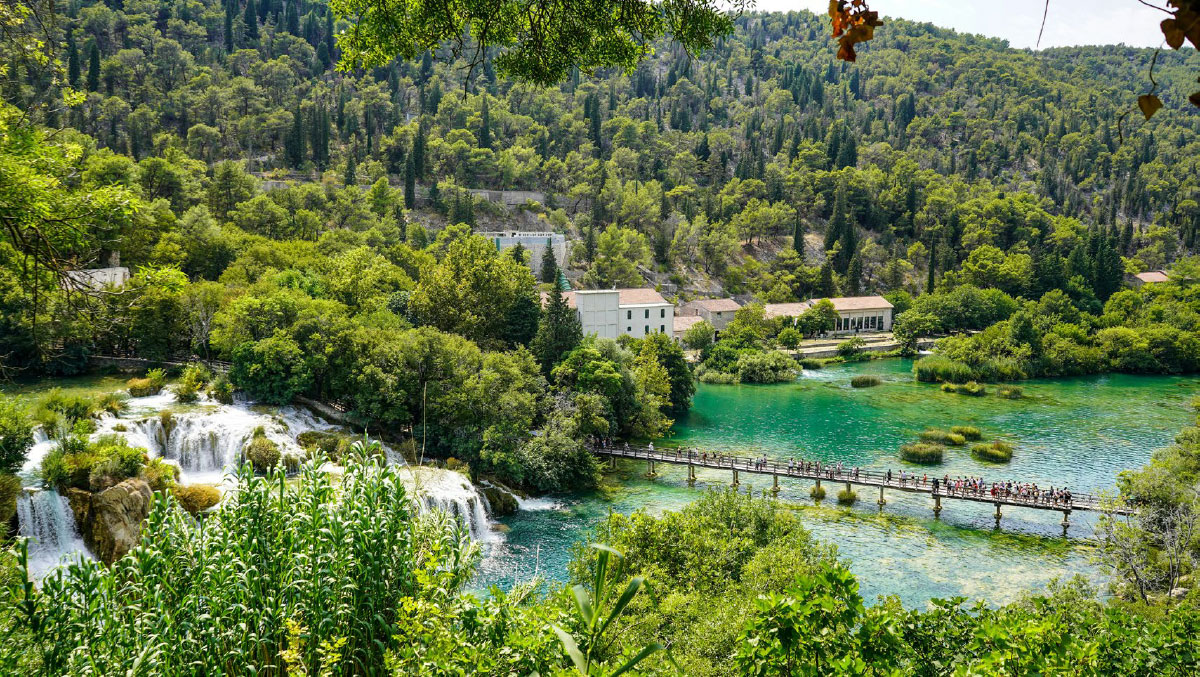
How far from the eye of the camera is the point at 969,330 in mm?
71750

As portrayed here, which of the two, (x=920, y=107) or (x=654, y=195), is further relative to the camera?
(x=920, y=107)

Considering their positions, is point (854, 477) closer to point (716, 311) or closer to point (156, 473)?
point (156, 473)

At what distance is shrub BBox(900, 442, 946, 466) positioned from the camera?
34.1 metres

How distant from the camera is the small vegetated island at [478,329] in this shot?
6758 millimetres

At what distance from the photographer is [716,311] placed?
6750 cm

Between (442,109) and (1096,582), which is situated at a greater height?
(442,109)

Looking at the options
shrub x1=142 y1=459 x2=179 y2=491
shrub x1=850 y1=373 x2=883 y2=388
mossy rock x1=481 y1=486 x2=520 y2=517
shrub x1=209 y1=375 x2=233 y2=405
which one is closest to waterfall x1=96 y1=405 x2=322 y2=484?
shrub x1=209 y1=375 x2=233 y2=405

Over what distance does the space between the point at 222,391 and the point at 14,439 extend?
9.20 m

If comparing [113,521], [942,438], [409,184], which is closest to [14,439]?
[113,521]

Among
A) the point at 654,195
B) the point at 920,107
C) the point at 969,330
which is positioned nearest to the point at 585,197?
the point at 654,195

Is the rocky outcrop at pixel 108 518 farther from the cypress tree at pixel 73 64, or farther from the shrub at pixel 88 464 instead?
the cypress tree at pixel 73 64

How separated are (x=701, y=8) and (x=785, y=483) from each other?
27849mm

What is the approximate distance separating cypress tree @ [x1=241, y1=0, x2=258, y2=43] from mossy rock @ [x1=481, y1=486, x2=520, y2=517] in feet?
375

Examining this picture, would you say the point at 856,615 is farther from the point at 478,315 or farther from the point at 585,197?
the point at 585,197
